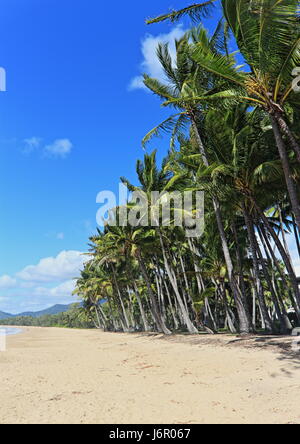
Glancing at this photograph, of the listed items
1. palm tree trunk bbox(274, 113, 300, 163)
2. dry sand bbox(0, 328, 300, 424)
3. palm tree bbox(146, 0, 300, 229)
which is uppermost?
palm tree bbox(146, 0, 300, 229)

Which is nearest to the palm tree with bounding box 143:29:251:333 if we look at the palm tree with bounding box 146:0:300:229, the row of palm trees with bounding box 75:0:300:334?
the row of palm trees with bounding box 75:0:300:334

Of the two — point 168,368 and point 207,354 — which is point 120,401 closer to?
point 168,368

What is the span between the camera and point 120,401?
5492mm

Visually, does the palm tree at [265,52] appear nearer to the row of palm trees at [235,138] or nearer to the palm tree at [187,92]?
the row of palm trees at [235,138]

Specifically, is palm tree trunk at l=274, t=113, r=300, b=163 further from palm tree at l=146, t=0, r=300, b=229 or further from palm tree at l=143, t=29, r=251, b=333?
palm tree at l=143, t=29, r=251, b=333

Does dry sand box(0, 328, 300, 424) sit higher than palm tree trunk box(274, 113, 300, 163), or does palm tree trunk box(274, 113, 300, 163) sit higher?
palm tree trunk box(274, 113, 300, 163)

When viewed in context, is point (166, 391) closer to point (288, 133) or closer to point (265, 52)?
point (288, 133)

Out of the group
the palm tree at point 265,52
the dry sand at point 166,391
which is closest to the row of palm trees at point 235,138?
the palm tree at point 265,52

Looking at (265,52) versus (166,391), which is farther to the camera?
(265,52)

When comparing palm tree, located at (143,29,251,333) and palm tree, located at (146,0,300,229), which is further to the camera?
palm tree, located at (143,29,251,333)

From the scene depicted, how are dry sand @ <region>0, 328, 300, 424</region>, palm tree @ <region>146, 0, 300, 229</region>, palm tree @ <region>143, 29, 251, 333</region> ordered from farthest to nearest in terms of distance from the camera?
palm tree @ <region>143, 29, 251, 333</region> → palm tree @ <region>146, 0, 300, 229</region> → dry sand @ <region>0, 328, 300, 424</region>

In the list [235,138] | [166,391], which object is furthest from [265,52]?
[166,391]
